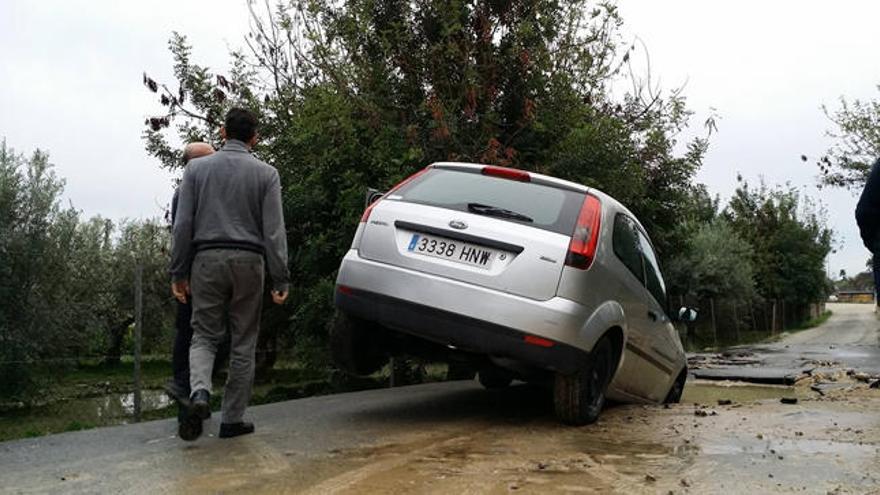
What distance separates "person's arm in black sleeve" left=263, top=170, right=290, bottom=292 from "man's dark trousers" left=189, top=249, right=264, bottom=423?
107 millimetres

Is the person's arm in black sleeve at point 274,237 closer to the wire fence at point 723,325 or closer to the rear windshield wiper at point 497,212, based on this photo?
the rear windshield wiper at point 497,212

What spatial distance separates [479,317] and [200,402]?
70.0 inches

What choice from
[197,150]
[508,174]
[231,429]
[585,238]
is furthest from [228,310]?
[585,238]

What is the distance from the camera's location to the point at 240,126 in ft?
18.5

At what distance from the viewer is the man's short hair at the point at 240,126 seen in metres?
5.64

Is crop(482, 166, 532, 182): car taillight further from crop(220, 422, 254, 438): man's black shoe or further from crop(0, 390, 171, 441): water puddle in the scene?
crop(0, 390, 171, 441): water puddle

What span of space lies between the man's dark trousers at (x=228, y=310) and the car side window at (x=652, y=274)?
331 centimetres

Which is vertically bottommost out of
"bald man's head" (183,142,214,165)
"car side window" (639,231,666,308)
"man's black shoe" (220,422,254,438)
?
"man's black shoe" (220,422,254,438)

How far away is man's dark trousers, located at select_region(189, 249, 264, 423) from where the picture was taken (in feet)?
17.4

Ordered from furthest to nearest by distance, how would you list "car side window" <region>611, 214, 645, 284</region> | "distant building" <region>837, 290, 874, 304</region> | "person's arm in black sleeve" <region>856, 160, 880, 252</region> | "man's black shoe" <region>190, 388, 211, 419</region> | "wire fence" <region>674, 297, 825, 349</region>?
"distant building" <region>837, 290, 874, 304</region> → "wire fence" <region>674, 297, 825, 349</region> → "car side window" <region>611, 214, 645, 284</region> → "person's arm in black sleeve" <region>856, 160, 880, 252</region> → "man's black shoe" <region>190, 388, 211, 419</region>

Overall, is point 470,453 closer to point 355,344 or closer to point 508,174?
point 355,344

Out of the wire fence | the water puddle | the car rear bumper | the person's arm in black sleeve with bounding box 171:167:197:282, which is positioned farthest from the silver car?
the wire fence

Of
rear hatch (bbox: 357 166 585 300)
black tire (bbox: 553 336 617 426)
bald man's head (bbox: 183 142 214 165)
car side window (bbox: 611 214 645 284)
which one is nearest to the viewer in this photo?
rear hatch (bbox: 357 166 585 300)

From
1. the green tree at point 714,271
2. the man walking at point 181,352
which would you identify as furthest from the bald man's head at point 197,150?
the green tree at point 714,271
